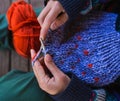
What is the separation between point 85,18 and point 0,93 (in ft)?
1.38

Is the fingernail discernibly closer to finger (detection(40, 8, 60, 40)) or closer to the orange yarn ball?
finger (detection(40, 8, 60, 40))

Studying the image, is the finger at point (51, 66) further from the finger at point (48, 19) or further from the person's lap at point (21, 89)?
the person's lap at point (21, 89)

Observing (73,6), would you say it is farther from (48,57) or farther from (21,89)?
(21,89)

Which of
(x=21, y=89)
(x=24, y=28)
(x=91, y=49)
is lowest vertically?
(x=21, y=89)

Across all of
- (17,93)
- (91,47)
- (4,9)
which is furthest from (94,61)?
(4,9)

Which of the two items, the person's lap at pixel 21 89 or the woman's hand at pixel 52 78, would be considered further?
the person's lap at pixel 21 89

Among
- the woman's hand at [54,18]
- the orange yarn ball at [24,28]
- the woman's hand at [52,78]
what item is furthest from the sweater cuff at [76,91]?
the orange yarn ball at [24,28]

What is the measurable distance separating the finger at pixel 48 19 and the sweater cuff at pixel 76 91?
0.11 metres

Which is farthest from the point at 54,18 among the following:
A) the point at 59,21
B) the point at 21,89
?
the point at 21,89

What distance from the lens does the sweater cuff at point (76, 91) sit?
531 millimetres

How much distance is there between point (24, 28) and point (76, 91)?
0.50 metres

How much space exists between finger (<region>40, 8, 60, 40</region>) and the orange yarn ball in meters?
0.41

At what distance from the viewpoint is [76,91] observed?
0.53 m

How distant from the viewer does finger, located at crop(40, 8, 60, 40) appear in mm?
547
